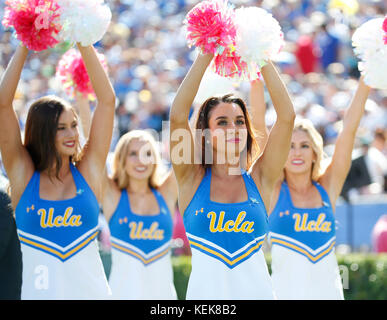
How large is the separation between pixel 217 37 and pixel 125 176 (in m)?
2.26

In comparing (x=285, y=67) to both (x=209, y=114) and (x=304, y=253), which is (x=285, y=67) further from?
(x=209, y=114)

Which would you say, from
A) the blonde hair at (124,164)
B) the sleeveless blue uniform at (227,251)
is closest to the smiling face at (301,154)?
the blonde hair at (124,164)

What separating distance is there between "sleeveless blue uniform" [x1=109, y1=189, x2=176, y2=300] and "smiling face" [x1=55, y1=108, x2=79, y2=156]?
4.61 ft

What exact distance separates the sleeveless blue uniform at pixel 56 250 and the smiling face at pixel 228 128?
74 centimetres

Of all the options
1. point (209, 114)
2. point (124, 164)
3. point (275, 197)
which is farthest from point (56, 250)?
point (124, 164)

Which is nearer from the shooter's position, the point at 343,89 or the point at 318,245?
the point at 318,245

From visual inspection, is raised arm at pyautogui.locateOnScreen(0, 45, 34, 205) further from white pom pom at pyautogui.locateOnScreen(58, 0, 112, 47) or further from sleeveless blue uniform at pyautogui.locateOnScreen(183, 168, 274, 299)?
sleeveless blue uniform at pyautogui.locateOnScreen(183, 168, 274, 299)

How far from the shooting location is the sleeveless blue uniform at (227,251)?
3.39 meters

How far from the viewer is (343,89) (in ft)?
36.9

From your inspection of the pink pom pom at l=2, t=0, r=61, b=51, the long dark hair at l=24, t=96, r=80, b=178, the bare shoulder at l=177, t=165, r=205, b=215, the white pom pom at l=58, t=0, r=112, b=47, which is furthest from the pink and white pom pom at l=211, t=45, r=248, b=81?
the long dark hair at l=24, t=96, r=80, b=178

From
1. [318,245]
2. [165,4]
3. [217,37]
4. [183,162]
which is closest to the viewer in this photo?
[217,37]

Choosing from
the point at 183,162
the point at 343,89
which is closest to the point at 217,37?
the point at 183,162

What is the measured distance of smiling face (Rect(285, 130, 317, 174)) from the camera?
4.65 meters

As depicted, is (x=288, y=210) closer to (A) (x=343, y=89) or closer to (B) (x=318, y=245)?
(B) (x=318, y=245)
